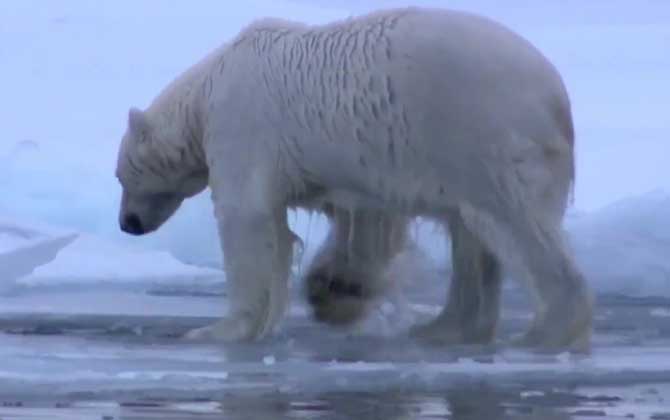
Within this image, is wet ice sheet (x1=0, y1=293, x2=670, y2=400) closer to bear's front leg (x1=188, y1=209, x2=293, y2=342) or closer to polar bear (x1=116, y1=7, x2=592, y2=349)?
bear's front leg (x1=188, y1=209, x2=293, y2=342)

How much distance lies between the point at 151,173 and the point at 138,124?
0.25 meters

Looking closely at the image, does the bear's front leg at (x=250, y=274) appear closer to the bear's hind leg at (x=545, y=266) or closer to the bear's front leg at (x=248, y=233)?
the bear's front leg at (x=248, y=233)

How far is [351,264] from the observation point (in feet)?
31.3

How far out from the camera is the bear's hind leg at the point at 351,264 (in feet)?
30.9

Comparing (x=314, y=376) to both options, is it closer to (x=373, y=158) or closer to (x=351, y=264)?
(x=373, y=158)

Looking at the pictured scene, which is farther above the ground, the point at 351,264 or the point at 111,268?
the point at 351,264

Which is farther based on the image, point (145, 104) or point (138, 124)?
point (145, 104)

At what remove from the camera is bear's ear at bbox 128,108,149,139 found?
9484 mm

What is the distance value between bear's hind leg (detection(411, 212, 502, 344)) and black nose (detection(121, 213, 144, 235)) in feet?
5.15

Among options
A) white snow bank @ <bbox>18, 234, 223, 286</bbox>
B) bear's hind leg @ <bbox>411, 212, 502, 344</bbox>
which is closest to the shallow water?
bear's hind leg @ <bbox>411, 212, 502, 344</bbox>

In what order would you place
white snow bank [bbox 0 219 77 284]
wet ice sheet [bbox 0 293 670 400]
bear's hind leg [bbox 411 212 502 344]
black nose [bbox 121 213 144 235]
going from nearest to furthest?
wet ice sheet [bbox 0 293 670 400], bear's hind leg [bbox 411 212 502 344], black nose [bbox 121 213 144 235], white snow bank [bbox 0 219 77 284]

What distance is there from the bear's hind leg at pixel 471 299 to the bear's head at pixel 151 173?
52.2 inches

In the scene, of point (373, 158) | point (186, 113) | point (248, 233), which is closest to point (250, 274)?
point (248, 233)

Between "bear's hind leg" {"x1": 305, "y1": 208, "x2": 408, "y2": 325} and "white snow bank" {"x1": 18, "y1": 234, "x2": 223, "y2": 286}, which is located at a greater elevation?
"bear's hind leg" {"x1": 305, "y1": 208, "x2": 408, "y2": 325}
